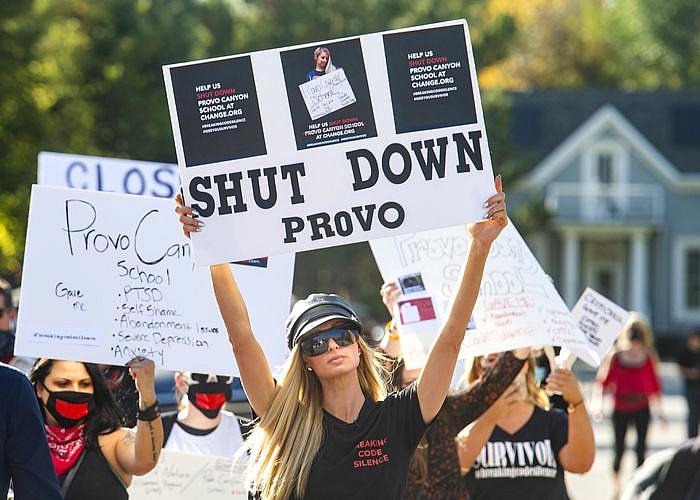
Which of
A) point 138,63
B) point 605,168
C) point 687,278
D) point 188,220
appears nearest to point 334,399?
point 188,220

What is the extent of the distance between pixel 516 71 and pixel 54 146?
33.7m

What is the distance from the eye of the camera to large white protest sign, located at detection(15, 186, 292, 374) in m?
5.35

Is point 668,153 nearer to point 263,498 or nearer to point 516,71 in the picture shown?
point 516,71

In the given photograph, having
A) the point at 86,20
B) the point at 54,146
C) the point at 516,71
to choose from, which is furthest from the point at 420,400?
the point at 516,71

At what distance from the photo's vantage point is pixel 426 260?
6105mm

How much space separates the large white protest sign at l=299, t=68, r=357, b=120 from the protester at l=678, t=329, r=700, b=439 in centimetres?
949

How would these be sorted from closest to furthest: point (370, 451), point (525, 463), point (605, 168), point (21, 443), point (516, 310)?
point (21, 443) → point (370, 451) → point (525, 463) → point (516, 310) → point (605, 168)

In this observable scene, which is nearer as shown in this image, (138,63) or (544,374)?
(544,374)

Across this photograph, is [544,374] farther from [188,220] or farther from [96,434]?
[188,220]

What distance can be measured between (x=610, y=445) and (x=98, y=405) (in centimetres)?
1241

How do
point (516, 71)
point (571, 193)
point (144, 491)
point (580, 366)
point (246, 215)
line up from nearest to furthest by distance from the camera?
point (246, 215)
point (144, 491)
point (580, 366)
point (571, 193)
point (516, 71)

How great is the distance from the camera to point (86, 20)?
27.8 metres

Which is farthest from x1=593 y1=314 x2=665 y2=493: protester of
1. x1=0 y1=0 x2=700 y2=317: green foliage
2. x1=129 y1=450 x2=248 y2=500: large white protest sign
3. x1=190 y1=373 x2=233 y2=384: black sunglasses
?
x1=0 y1=0 x2=700 y2=317: green foliage

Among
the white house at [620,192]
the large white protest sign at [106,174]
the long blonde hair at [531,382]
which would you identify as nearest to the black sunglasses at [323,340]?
the long blonde hair at [531,382]
